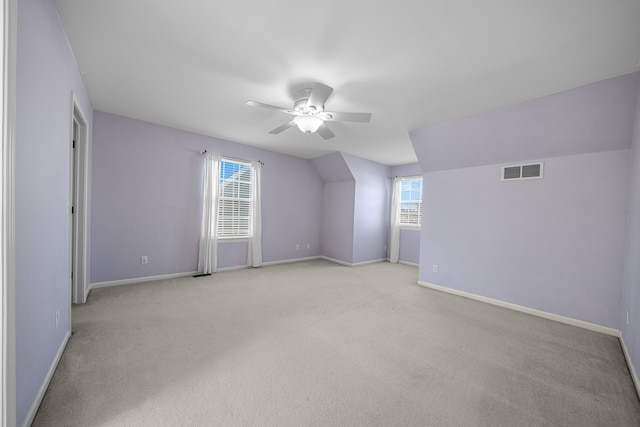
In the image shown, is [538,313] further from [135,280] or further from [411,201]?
[135,280]

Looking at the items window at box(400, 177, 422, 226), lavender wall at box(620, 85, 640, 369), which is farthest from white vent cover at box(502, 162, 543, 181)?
window at box(400, 177, 422, 226)

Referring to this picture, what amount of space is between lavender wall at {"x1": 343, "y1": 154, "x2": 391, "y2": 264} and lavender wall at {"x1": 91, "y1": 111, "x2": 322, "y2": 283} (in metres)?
2.15

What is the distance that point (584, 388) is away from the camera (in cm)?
176

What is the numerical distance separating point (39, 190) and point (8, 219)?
0.57 m

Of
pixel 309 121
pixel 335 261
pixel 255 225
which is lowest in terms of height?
pixel 335 261

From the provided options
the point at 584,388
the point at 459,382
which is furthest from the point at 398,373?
the point at 584,388

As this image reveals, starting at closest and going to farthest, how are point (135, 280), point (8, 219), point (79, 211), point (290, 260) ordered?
point (8, 219)
point (79, 211)
point (135, 280)
point (290, 260)

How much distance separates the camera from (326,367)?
191 centimetres

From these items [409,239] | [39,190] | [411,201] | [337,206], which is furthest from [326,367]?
[411,201]

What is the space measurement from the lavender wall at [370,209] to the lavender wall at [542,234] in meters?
1.88

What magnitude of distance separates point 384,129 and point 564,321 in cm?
322

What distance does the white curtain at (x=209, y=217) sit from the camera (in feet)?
14.3

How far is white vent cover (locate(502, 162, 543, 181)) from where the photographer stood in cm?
309

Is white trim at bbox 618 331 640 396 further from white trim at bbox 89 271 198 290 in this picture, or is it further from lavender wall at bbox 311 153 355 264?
white trim at bbox 89 271 198 290
